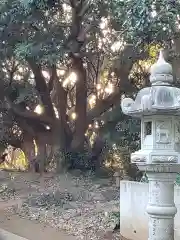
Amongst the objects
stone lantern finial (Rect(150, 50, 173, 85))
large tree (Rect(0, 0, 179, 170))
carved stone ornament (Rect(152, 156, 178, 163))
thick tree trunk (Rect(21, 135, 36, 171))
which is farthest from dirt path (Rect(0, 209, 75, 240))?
thick tree trunk (Rect(21, 135, 36, 171))

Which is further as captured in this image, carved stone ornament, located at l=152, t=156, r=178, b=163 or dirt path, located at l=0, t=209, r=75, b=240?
dirt path, located at l=0, t=209, r=75, b=240

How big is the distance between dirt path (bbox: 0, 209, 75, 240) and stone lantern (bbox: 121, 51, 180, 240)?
3.65 meters

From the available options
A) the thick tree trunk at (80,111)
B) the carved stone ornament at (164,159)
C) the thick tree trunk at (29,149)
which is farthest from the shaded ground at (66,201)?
the carved stone ornament at (164,159)

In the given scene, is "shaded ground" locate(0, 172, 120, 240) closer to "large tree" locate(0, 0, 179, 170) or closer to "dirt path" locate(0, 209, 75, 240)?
"dirt path" locate(0, 209, 75, 240)

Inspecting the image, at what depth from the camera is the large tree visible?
30.0 feet

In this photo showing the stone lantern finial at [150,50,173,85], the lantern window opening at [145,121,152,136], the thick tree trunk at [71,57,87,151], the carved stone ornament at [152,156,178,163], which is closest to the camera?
the carved stone ornament at [152,156,178,163]

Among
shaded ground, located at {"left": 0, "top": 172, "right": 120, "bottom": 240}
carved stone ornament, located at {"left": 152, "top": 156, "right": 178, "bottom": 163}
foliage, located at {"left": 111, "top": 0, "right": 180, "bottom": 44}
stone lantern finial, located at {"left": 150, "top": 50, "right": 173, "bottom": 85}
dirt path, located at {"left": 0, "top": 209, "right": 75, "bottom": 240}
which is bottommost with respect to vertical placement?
dirt path, located at {"left": 0, "top": 209, "right": 75, "bottom": 240}

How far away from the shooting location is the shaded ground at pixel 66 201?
8.36 m

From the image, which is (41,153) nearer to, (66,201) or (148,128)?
(66,201)

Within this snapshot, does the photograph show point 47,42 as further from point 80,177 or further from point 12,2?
point 80,177

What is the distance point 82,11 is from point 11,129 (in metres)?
5.75

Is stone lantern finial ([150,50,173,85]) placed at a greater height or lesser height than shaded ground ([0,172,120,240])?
greater

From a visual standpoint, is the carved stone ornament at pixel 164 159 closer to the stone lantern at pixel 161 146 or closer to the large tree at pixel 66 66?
the stone lantern at pixel 161 146

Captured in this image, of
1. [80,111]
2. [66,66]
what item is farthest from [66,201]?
[66,66]
